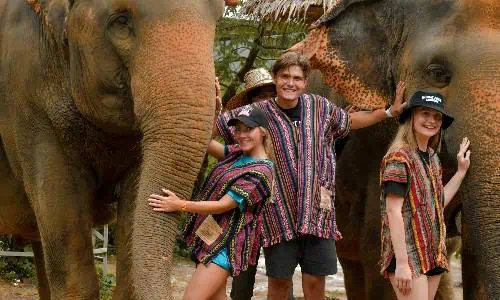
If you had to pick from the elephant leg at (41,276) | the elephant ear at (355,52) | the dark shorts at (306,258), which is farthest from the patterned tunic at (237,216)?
the elephant leg at (41,276)

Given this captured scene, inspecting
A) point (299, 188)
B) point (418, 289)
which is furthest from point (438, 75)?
point (418, 289)

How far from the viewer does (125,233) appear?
497 centimetres

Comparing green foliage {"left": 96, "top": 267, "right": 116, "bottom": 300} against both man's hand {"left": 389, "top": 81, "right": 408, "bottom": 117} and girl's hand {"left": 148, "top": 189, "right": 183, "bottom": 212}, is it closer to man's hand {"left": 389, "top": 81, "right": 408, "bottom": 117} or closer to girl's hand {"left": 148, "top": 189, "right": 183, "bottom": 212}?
man's hand {"left": 389, "top": 81, "right": 408, "bottom": 117}

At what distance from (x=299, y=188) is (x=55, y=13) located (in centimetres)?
147

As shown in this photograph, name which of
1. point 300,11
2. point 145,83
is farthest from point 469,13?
point 300,11

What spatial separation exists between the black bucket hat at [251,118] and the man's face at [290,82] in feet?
0.51

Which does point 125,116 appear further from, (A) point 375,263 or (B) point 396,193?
(A) point 375,263

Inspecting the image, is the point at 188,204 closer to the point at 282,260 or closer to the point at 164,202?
the point at 164,202

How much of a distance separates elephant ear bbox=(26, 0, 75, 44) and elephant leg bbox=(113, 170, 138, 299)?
827mm

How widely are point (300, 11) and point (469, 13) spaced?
2615 mm

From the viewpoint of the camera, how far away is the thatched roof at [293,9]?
6.89 m

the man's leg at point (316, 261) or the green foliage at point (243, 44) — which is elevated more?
the green foliage at point (243, 44)

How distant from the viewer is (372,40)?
5.22 m

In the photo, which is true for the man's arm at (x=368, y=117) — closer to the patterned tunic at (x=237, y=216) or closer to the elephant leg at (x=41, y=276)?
the patterned tunic at (x=237, y=216)
